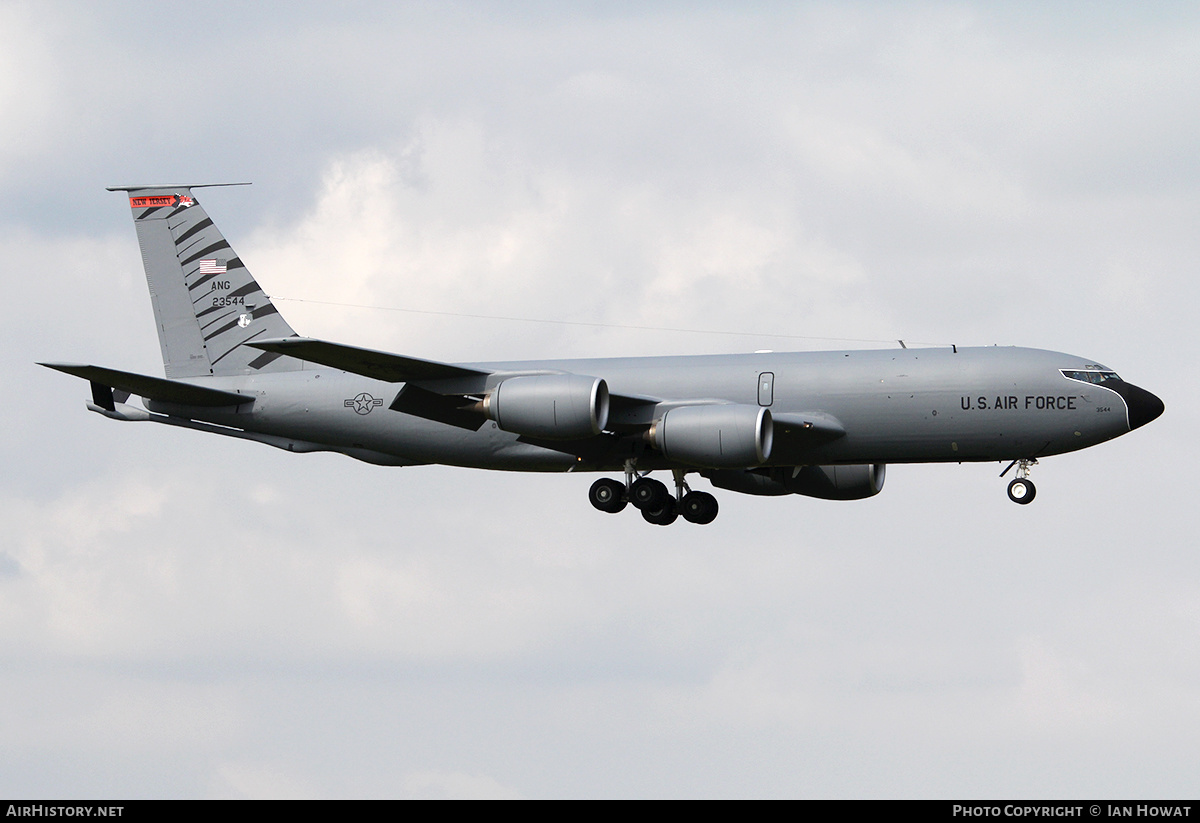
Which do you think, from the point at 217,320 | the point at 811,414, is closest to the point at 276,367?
the point at 217,320

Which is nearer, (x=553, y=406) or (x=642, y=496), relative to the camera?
(x=553, y=406)

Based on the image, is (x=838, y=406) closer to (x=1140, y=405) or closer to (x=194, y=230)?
(x=1140, y=405)

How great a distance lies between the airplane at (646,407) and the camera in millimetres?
44469

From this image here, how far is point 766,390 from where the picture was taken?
153ft

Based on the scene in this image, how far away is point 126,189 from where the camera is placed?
54.1 meters

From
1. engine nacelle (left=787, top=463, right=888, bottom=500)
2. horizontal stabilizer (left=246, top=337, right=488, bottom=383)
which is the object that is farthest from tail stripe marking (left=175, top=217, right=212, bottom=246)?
engine nacelle (left=787, top=463, right=888, bottom=500)

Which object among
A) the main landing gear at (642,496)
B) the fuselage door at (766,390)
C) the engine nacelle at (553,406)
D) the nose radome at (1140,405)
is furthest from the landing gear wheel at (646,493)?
the nose radome at (1140,405)

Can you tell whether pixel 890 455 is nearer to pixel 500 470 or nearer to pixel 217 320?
pixel 500 470

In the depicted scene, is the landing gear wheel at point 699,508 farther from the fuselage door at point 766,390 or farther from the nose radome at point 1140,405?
the nose radome at point 1140,405

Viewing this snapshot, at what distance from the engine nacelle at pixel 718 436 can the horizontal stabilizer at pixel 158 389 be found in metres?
13.4

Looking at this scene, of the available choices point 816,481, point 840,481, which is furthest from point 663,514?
point 840,481

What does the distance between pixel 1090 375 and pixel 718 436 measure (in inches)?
396

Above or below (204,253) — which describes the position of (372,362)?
below

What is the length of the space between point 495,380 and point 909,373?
1089 centimetres
